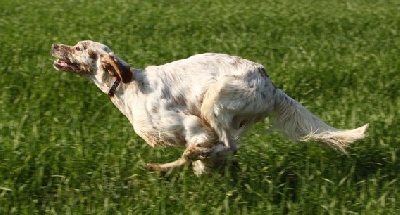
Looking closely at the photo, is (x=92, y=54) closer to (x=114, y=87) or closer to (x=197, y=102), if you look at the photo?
(x=114, y=87)

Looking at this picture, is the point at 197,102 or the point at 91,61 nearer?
the point at 197,102

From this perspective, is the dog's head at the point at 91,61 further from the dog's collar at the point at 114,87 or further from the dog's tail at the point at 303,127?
the dog's tail at the point at 303,127

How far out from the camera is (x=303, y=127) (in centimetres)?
630

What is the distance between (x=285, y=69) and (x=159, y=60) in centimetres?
150

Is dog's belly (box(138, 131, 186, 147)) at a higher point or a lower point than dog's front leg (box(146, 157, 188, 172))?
higher

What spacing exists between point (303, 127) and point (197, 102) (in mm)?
840

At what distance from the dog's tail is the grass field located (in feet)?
0.51

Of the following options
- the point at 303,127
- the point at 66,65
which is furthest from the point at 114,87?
the point at 303,127

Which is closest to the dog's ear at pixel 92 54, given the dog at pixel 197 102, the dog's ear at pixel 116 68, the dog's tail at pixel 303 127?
the dog at pixel 197 102

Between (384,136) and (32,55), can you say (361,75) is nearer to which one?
(384,136)

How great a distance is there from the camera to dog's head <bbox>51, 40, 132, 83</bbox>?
6062 millimetres

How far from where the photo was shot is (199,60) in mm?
6121

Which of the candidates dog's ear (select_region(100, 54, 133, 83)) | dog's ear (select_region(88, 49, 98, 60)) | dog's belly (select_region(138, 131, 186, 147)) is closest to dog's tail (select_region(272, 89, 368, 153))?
dog's belly (select_region(138, 131, 186, 147))

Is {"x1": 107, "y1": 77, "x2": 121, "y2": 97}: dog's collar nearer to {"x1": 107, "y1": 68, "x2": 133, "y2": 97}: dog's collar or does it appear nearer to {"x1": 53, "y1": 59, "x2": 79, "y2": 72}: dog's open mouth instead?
{"x1": 107, "y1": 68, "x2": 133, "y2": 97}: dog's collar
